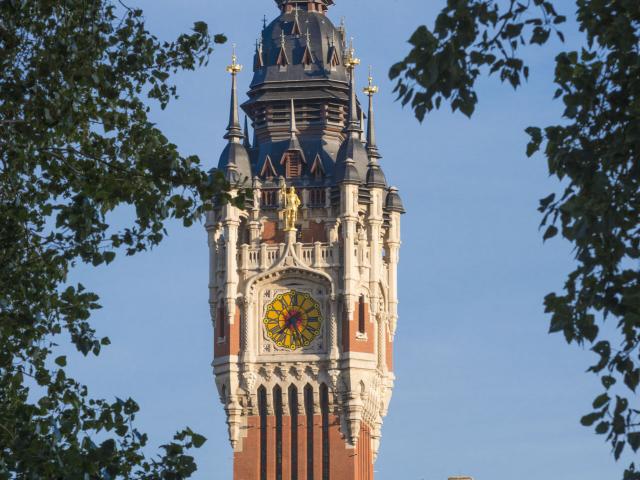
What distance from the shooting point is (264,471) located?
11150cm

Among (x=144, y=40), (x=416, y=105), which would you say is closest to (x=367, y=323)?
(x=144, y=40)

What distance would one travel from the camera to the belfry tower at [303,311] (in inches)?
4382

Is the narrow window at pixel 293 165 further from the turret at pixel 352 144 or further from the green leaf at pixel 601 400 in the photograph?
the green leaf at pixel 601 400

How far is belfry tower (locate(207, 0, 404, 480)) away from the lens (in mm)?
111312

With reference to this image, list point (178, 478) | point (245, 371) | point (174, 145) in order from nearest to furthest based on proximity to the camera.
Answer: point (178, 478) → point (174, 145) → point (245, 371)

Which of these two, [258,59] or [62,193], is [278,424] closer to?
[258,59]

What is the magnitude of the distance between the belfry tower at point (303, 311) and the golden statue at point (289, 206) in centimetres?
8

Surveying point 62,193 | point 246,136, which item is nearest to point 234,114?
point 246,136

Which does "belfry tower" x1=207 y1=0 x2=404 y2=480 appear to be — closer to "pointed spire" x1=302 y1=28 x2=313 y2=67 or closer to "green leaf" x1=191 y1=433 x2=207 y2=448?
"pointed spire" x1=302 y1=28 x2=313 y2=67

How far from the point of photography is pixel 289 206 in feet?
367

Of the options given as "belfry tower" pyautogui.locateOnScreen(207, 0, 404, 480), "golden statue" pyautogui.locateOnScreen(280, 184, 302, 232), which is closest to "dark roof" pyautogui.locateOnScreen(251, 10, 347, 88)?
"belfry tower" pyautogui.locateOnScreen(207, 0, 404, 480)

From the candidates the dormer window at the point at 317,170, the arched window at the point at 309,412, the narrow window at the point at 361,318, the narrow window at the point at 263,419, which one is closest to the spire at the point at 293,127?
the dormer window at the point at 317,170

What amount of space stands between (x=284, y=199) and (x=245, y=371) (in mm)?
9130

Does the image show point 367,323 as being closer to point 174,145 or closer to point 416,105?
point 174,145
